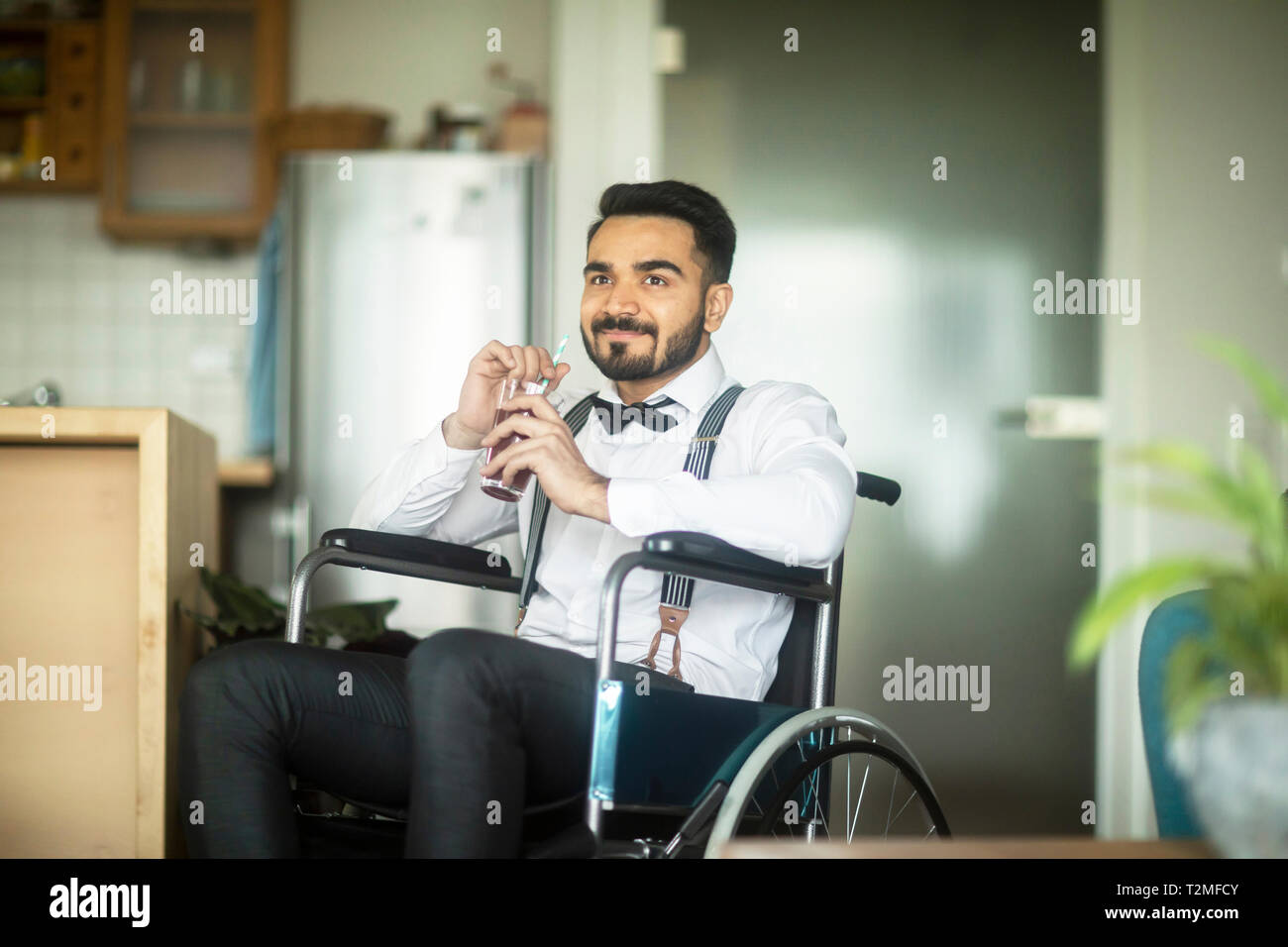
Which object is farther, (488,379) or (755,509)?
(488,379)

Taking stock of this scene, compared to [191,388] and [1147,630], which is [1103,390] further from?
[191,388]

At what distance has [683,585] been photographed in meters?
1.59

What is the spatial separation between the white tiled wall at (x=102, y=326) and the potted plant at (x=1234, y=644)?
356 centimetres

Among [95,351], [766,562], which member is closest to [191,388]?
[95,351]

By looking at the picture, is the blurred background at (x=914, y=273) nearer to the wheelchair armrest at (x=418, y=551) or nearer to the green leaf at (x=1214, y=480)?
the wheelchair armrest at (x=418, y=551)

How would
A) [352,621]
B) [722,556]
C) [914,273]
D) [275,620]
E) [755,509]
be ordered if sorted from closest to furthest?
1. [722,556]
2. [755,509]
3. [275,620]
4. [352,621]
5. [914,273]

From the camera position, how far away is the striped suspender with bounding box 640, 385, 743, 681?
5.15ft

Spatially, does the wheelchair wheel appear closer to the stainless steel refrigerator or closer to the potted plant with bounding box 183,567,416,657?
the potted plant with bounding box 183,567,416,657

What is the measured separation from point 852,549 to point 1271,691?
2129 mm

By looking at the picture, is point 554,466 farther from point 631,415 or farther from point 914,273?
point 914,273

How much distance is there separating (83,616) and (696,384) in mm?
979

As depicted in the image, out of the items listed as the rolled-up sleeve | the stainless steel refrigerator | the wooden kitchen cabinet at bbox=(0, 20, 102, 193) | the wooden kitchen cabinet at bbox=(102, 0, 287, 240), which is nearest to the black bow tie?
the rolled-up sleeve

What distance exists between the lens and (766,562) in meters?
1.37

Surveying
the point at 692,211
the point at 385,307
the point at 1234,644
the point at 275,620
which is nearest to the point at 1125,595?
the point at 1234,644
